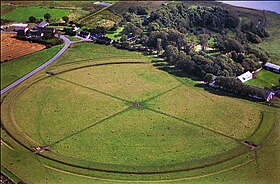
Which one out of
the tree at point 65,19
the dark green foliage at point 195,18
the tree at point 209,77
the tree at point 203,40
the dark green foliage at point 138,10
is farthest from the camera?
the tree at point 65,19

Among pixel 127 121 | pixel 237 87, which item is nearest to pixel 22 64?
pixel 127 121

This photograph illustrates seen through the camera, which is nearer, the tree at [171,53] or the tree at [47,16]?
the tree at [171,53]

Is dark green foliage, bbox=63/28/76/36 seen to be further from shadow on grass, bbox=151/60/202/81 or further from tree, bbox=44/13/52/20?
shadow on grass, bbox=151/60/202/81

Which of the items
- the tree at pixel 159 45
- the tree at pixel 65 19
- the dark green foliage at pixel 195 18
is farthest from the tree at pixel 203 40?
the tree at pixel 65 19

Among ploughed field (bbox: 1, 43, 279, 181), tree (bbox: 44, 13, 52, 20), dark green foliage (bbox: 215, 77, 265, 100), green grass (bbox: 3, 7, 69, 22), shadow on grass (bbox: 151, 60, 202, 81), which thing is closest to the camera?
ploughed field (bbox: 1, 43, 279, 181)

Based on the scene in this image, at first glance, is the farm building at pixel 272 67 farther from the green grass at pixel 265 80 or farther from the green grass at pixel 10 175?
the green grass at pixel 10 175

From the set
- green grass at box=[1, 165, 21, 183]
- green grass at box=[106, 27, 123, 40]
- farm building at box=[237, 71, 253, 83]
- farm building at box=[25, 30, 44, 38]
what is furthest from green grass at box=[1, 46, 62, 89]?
farm building at box=[237, 71, 253, 83]
